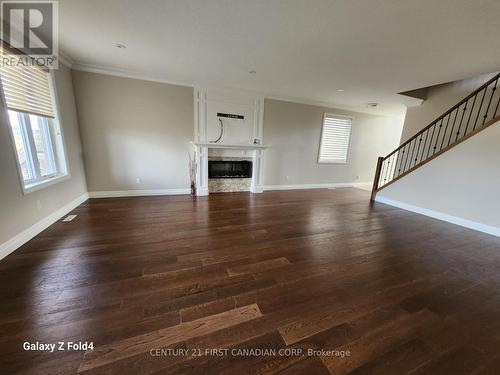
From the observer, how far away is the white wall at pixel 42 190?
2150 mm

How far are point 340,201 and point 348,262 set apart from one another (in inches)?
112

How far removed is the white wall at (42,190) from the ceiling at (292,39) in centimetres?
80

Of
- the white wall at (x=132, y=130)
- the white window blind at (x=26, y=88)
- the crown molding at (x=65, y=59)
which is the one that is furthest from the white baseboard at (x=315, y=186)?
the crown molding at (x=65, y=59)

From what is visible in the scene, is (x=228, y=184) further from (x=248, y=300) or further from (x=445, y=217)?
(x=445, y=217)

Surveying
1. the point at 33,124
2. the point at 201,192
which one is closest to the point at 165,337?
the point at 33,124

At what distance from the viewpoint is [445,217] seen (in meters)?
3.83

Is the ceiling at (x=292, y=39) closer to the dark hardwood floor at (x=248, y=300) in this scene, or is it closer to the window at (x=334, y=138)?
the window at (x=334, y=138)

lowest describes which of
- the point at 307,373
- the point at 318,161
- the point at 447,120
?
the point at 307,373

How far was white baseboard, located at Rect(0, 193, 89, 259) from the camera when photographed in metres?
2.13

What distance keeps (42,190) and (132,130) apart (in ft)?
6.36

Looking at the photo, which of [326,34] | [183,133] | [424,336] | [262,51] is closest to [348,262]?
[424,336]

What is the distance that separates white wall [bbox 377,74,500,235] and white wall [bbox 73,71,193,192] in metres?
5.17

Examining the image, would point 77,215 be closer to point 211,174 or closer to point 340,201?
point 211,174

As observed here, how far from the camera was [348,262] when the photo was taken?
89.7 inches
